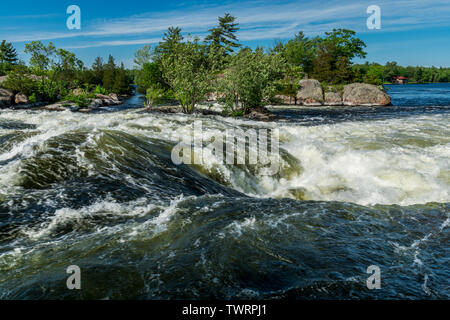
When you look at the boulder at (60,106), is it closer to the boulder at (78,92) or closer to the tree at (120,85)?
the boulder at (78,92)

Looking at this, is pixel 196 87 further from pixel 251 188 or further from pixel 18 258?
pixel 18 258

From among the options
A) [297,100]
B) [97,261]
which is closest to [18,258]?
[97,261]

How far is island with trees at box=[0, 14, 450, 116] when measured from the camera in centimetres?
2095

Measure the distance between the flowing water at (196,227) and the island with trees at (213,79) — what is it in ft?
43.4

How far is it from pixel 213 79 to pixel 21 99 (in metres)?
19.0

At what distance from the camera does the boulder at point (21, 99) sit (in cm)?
2859

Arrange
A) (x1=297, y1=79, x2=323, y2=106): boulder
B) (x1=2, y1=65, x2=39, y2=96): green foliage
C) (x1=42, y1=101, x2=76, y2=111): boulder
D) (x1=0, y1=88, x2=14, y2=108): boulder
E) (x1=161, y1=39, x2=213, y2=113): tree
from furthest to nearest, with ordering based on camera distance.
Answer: (x1=297, y1=79, x2=323, y2=106): boulder
(x1=2, y1=65, x2=39, y2=96): green foliage
(x1=0, y1=88, x2=14, y2=108): boulder
(x1=42, y1=101, x2=76, y2=111): boulder
(x1=161, y1=39, x2=213, y2=113): tree

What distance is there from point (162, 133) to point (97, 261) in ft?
26.4

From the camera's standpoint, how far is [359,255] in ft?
13.5

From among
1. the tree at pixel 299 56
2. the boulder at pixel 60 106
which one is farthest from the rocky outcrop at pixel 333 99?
the boulder at pixel 60 106

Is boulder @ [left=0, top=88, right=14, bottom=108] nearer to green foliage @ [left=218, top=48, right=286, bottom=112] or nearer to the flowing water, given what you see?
green foliage @ [left=218, top=48, right=286, bottom=112]

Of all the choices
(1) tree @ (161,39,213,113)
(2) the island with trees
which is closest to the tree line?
(2) the island with trees

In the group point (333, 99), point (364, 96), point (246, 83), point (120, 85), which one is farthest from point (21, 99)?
point (364, 96)

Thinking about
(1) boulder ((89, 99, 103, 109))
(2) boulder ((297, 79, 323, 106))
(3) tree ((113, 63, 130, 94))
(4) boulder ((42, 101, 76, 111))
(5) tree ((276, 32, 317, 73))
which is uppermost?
(5) tree ((276, 32, 317, 73))
